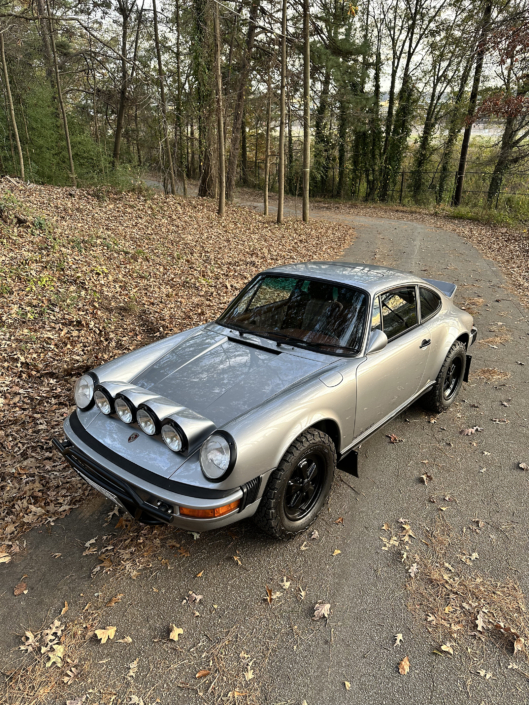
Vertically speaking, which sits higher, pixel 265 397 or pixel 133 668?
pixel 265 397

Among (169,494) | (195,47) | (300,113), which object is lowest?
(169,494)

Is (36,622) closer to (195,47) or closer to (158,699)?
(158,699)

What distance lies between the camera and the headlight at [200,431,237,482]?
86.8 inches

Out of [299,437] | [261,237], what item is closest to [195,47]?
[261,237]

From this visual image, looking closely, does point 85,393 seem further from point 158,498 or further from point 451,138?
point 451,138

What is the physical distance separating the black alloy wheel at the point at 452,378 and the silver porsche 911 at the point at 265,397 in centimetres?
23

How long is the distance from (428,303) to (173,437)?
281 cm

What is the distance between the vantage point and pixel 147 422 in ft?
8.41

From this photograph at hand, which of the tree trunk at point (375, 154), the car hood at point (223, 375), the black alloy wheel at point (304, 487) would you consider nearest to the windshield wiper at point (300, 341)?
the car hood at point (223, 375)

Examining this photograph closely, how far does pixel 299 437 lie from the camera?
8.48 ft

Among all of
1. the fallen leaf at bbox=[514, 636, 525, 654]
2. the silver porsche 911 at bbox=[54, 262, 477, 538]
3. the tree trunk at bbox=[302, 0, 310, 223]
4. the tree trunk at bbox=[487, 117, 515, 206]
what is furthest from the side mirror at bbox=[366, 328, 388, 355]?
the tree trunk at bbox=[487, 117, 515, 206]

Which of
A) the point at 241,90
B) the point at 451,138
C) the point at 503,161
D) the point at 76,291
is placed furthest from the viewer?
the point at 451,138

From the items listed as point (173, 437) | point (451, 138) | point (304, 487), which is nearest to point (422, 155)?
point (451, 138)

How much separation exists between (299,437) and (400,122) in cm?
3369
